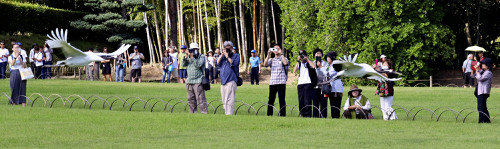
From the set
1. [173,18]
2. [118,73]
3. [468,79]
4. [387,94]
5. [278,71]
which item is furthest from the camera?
[173,18]

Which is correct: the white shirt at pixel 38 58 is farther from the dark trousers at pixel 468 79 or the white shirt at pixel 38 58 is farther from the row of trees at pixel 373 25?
the dark trousers at pixel 468 79

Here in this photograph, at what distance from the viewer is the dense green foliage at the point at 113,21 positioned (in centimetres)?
4353

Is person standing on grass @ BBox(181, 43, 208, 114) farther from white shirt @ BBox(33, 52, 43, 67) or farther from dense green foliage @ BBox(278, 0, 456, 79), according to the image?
dense green foliage @ BBox(278, 0, 456, 79)

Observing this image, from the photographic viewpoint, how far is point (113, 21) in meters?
43.5

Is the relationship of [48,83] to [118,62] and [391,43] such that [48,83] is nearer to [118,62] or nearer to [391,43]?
[118,62]

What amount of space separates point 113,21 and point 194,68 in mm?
27261

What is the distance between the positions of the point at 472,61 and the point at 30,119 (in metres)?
18.9

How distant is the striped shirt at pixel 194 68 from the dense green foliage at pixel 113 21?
26.2 metres

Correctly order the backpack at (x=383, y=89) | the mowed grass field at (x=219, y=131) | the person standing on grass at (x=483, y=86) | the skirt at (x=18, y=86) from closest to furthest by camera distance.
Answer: the mowed grass field at (x=219, y=131) → the person standing on grass at (x=483, y=86) → the backpack at (x=383, y=89) → the skirt at (x=18, y=86)

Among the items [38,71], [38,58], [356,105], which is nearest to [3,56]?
[38,58]

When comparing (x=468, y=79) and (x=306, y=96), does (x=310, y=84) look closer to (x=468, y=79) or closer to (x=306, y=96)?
(x=306, y=96)

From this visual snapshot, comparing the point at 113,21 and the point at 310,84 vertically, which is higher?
the point at 113,21

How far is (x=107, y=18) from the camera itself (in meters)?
44.0

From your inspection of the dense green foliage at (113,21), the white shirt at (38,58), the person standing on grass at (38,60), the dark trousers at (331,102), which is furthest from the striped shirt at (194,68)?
the dense green foliage at (113,21)
